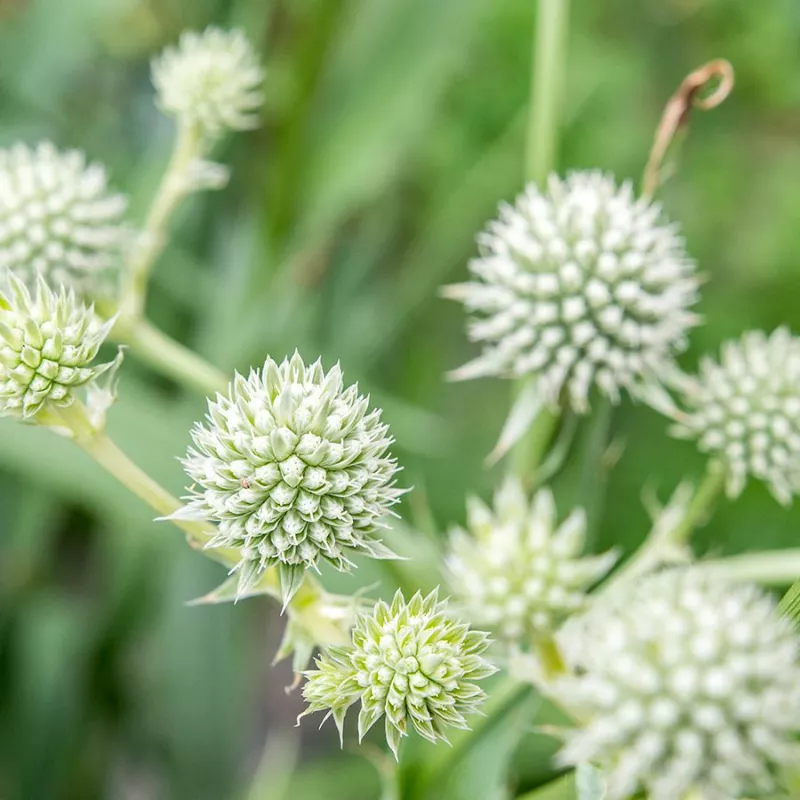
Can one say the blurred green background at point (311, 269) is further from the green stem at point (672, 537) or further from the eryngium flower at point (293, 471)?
the eryngium flower at point (293, 471)

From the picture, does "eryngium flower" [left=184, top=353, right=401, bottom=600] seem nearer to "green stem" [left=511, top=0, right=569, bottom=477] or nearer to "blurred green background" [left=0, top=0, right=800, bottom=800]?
"green stem" [left=511, top=0, right=569, bottom=477]

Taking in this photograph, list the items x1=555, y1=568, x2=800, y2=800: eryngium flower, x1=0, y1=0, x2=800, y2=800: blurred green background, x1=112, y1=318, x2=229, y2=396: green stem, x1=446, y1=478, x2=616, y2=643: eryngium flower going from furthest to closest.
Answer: x1=0, y1=0, x2=800, y2=800: blurred green background < x1=112, y1=318, x2=229, y2=396: green stem < x1=446, y1=478, x2=616, y2=643: eryngium flower < x1=555, y1=568, x2=800, y2=800: eryngium flower

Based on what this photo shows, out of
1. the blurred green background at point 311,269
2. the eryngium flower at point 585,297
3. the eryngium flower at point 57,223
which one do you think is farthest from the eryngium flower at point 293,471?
the blurred green background at point 311,269

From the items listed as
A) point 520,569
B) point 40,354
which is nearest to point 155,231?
point 40,354

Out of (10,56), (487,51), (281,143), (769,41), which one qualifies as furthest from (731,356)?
(10,56)

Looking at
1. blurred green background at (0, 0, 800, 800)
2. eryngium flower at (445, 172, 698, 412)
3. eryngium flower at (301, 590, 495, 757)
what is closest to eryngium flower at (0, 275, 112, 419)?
eryngium flower at (301, 590, 495, 757)

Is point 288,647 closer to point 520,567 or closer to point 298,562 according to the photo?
point 298,562

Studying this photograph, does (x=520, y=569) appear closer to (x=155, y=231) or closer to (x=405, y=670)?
(x=405, y=670)
